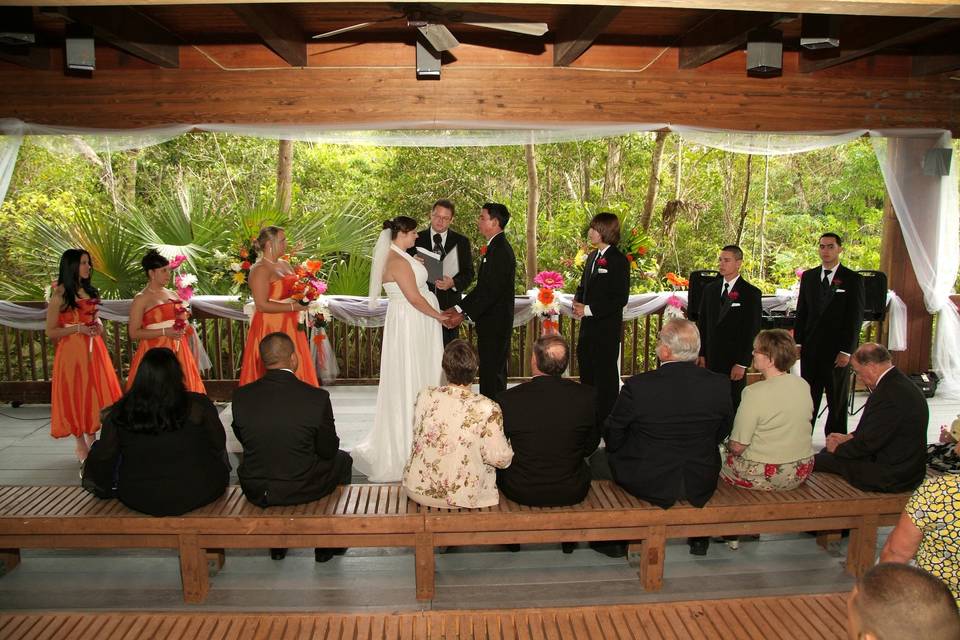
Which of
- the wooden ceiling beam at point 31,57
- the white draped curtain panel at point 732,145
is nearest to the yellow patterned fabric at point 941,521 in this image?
the white draped curtain panel at point 732,145

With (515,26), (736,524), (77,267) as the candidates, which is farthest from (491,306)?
(77,267)

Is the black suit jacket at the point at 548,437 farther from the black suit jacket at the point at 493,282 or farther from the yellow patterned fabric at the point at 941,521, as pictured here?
the black suit jacket at the point at 493,282

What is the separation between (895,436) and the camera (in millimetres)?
3631

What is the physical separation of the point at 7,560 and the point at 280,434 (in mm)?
1643

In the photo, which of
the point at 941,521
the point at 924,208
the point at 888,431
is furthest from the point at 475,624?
the point at 924,208

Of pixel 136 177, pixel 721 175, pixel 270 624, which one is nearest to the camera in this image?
pixel 270 624

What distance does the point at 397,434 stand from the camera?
4.88 meters

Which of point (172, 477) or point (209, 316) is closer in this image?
point (172, 477)

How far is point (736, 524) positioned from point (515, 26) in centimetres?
292

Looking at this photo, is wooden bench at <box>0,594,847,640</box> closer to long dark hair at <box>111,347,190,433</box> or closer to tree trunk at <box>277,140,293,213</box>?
long dark hair at <box>111,347,190,433</box>

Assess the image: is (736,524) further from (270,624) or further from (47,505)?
(47,505)

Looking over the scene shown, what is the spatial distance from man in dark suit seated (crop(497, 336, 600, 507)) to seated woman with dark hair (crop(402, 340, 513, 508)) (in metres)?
0.10

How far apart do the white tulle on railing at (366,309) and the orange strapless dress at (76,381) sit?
186 centimetres

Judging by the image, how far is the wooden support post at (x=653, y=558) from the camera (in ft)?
11.4
